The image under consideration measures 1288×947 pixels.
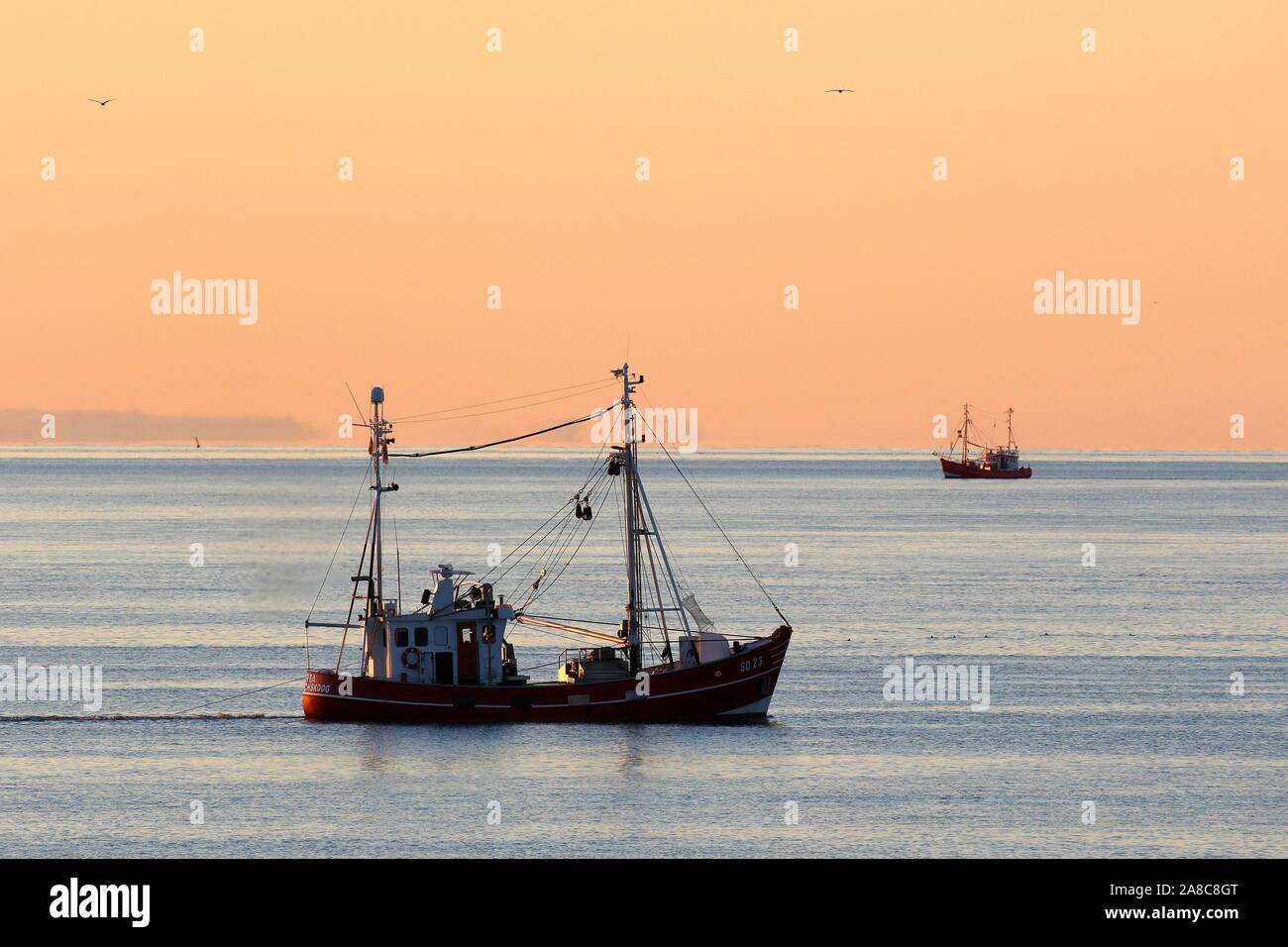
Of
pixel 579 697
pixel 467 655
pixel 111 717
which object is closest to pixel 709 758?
pixel 579 697

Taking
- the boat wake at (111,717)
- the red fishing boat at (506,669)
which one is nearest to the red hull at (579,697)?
the red fishing boat at (506,669)

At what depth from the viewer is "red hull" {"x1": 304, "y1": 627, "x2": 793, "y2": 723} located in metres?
70.1

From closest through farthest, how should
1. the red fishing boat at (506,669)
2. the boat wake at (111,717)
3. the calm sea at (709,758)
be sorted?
the calm sea at (709,758) → the red fishing boat at (506,669) → the boat wake at (111,717)

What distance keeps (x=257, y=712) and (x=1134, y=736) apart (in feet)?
129

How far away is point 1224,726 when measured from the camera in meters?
74.7

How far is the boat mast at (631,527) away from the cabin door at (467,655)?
20.9 feet

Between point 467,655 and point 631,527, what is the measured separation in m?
8.95

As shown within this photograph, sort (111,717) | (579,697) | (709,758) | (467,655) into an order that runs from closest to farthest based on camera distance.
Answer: (709,758) → (467,655) → (579,697) → (111,717)

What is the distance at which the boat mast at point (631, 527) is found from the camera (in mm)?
71312

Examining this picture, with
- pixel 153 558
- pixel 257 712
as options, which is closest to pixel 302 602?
pixel 153 558

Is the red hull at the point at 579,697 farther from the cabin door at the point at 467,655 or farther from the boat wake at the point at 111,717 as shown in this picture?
the boat wake at the point at 111,717

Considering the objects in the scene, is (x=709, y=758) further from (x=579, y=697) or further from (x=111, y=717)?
(x=111, y=717)

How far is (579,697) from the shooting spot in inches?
2785

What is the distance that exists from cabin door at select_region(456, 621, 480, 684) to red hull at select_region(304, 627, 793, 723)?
94 centimetres
